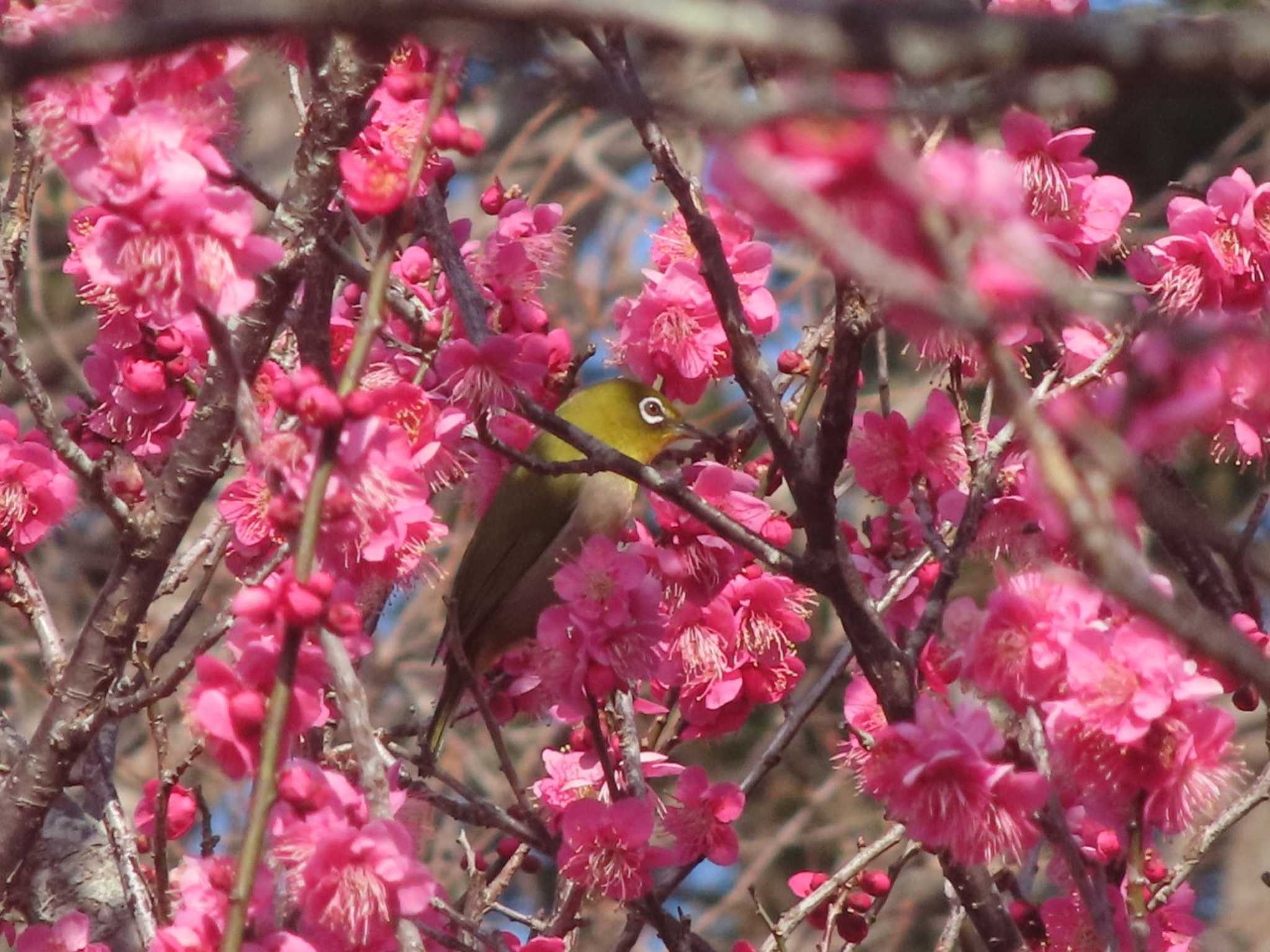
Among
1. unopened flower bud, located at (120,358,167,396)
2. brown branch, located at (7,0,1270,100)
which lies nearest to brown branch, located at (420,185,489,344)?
unopened flower bud, located at (120,358,167,396)

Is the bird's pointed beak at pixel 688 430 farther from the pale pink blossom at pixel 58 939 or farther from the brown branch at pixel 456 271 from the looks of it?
the pale pink blossom at pixel 58 939

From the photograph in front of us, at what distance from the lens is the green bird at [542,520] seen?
4180 millimetres

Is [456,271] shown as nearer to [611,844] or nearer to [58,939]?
[611,844]

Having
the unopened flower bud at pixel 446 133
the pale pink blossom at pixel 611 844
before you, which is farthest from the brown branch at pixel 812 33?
the pale pink blossom at pixel 611 844

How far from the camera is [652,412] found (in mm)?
4438

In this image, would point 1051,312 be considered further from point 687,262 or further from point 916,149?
point 687,262

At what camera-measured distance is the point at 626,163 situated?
360 inches

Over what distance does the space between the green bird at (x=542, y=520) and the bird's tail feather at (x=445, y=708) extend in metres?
0.35

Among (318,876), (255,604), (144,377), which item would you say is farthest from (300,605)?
(144,377)

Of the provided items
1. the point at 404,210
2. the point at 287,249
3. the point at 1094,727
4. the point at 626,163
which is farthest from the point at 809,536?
the point at 626,163

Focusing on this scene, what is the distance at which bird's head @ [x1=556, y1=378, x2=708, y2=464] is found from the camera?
4.42 meters

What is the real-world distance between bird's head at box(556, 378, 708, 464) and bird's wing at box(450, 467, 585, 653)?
0.18m

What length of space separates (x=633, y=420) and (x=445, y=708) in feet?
3.68

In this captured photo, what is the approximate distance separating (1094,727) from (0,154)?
5629mm
